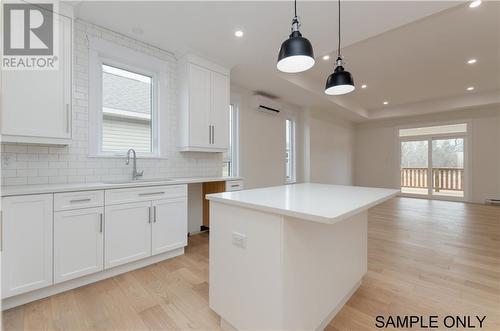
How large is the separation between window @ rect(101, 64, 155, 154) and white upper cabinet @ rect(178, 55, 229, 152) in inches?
18.2

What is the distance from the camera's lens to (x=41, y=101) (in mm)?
2104

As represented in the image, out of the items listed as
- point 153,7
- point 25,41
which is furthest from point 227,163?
point 25,41

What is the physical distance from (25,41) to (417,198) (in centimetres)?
915

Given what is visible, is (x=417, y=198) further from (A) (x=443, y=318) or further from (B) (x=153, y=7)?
(B) (x=153, y=7)

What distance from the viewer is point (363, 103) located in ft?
22.4

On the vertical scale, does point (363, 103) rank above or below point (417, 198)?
above

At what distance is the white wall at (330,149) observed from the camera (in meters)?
6.43

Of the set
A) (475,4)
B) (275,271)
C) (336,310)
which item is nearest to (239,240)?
(275,271)

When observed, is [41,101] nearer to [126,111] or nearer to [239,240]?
[126,111]

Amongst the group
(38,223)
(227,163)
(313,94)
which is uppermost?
(313,94)

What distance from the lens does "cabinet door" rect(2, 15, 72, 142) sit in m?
1.95

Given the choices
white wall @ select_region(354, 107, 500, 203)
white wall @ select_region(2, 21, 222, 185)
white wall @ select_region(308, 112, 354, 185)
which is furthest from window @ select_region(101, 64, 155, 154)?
white wall @ select_region(354, 107, 500, 203)

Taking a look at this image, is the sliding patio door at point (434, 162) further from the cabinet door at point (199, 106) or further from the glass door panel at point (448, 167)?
the cabinet door at point (199, 106)

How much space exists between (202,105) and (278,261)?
2707 mm
